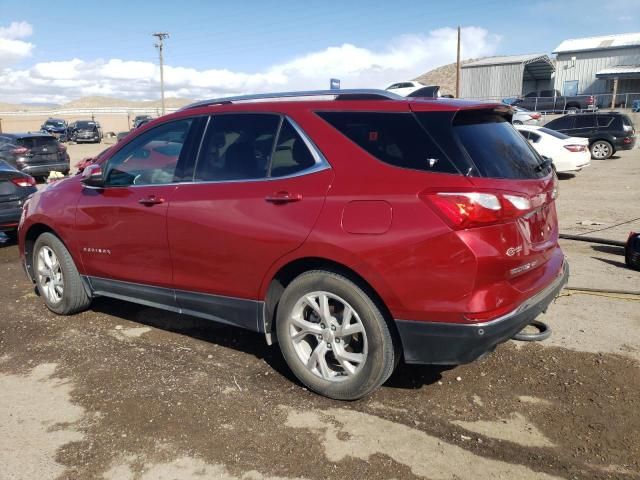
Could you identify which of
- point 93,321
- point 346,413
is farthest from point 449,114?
point 93,321

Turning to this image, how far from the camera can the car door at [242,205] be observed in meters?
3.34

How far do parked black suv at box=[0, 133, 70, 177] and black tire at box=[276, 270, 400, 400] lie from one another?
15.7m

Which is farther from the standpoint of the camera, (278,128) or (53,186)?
(53,186)

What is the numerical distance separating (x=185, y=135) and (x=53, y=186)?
180cm

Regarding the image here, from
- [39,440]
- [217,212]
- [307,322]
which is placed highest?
[217,212]

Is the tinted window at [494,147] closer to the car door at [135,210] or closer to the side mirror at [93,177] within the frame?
the car door at [135,210]

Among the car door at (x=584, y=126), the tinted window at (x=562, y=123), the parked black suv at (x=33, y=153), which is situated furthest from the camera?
the tinted window at (x=562, y=123)

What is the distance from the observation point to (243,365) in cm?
399

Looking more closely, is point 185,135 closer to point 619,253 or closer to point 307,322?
point 307,322

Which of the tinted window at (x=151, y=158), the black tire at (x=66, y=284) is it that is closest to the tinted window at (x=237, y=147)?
the tinted window at (x=151, y=158)

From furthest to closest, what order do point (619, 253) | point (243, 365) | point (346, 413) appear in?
point (619, 253) → point (243, 365) → point (346, 413)

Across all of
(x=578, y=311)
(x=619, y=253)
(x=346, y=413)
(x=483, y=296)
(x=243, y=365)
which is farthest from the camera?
(x=619, y=253)

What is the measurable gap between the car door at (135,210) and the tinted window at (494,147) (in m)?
1.94

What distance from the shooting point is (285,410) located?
336 cm
